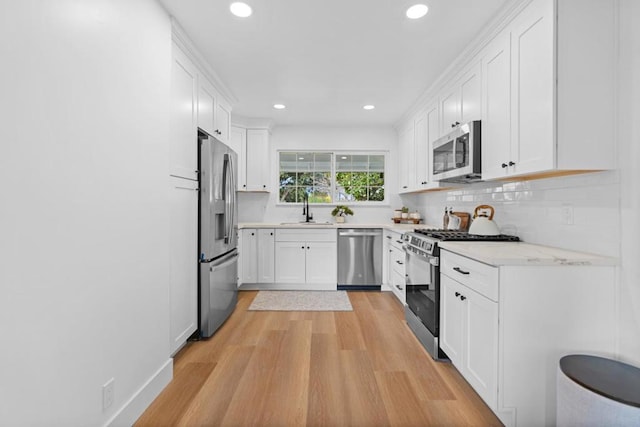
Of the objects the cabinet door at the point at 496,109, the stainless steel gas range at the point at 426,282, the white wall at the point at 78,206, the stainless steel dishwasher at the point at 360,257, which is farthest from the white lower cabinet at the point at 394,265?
the white wall at the point at 78,206

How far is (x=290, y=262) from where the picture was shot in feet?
14.5

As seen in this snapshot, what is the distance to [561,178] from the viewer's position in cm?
203

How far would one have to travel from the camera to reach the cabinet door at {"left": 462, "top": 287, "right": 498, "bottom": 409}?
1652 millimetres

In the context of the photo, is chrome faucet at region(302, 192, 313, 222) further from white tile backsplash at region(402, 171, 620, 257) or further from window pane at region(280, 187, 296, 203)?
white tile backsplash at region(402, 171, 620, 257)

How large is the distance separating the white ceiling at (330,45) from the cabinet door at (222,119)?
0.21m

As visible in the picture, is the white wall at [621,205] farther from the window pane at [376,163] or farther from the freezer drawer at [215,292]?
the window pane at [376,163]

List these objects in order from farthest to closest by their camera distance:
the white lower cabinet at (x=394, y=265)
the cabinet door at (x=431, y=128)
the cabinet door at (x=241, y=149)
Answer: the cabinet door at (x=241, y=149), the white lower cabinet at (x=394, y=265), the cabinet door at (x=431, y=128)

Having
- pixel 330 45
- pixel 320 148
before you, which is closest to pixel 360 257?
pixel 320 148

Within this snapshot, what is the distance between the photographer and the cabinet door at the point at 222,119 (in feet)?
10.7

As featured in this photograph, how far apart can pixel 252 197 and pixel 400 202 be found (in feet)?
8.05

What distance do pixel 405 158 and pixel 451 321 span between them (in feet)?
9.52

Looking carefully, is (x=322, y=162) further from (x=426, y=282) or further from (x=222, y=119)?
(x=426, y=282)

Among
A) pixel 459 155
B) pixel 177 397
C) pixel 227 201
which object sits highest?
pixel 459 155

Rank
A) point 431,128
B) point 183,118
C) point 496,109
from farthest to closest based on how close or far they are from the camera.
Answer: point 431,128, point 183,118, point 496,109
